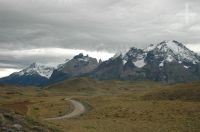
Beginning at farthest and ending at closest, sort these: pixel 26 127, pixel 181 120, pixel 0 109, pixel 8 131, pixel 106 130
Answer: pixel 181 120, pixel 106 130, pixel 0 109, pixel 26 127, pixel 8 131

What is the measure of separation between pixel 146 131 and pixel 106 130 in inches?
228

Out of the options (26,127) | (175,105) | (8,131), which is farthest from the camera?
(175,105)

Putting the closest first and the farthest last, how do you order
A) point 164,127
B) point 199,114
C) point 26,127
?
1. point 26,127
2. point 164,127
3. point 199,114

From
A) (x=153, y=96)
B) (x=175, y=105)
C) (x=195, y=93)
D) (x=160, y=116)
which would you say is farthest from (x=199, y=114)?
(x=153, y=96)

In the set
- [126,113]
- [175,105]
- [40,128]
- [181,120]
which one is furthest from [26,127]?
[175,105]

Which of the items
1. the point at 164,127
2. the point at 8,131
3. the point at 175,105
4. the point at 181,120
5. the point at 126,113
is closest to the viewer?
the point at 8,131

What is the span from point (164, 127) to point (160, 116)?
19.0 m

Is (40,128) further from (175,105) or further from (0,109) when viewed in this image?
(175,105)

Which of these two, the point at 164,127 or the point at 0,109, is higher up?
the point at 0,109

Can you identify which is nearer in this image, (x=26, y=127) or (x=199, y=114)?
(x=26, y=127)

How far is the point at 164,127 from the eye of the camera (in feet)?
207

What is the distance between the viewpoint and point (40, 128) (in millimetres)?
41594

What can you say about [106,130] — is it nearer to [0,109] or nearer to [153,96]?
[0,109]

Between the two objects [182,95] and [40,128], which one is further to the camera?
[182,95]
